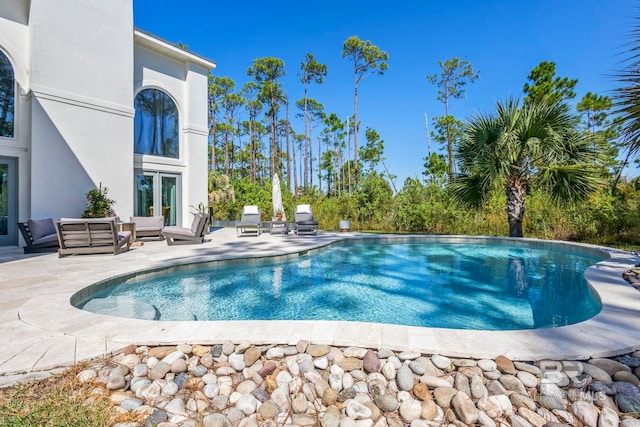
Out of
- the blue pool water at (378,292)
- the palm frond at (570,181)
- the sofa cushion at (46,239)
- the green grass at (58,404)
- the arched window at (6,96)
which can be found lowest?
the blue pool water at (378,292)

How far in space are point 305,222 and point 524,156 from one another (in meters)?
7.07

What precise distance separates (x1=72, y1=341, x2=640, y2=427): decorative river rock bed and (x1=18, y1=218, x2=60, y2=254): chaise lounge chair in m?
6.49

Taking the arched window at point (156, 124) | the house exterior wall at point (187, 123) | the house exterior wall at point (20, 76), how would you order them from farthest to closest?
the house exterior wall at point (187, 123) < the arched window at point (156, 124) < the house exterior wall at point (20, 76)

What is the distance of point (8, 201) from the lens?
24.4 ft

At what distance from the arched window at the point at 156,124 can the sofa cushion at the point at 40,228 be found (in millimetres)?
3826

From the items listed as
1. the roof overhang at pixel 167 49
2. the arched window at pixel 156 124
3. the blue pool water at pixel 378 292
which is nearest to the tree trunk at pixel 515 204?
the blue pool water at pixel 378 292

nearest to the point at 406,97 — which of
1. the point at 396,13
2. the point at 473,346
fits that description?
the point at 396,13

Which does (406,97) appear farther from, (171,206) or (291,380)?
(291,380)

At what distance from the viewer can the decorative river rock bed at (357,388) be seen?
165 cm

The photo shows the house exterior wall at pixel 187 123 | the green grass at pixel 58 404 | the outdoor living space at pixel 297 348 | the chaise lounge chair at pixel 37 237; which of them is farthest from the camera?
the house exterior wall at pixel 187 123

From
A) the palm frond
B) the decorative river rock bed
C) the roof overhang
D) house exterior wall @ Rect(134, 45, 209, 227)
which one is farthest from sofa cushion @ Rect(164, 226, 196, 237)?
the palm frond

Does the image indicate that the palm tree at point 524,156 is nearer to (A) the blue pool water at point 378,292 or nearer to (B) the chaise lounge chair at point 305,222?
(A) the blue pool water at point 378,292

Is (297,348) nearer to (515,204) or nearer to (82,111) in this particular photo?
(515,204)

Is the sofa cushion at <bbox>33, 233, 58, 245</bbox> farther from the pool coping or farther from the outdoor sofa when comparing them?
the pool coping
